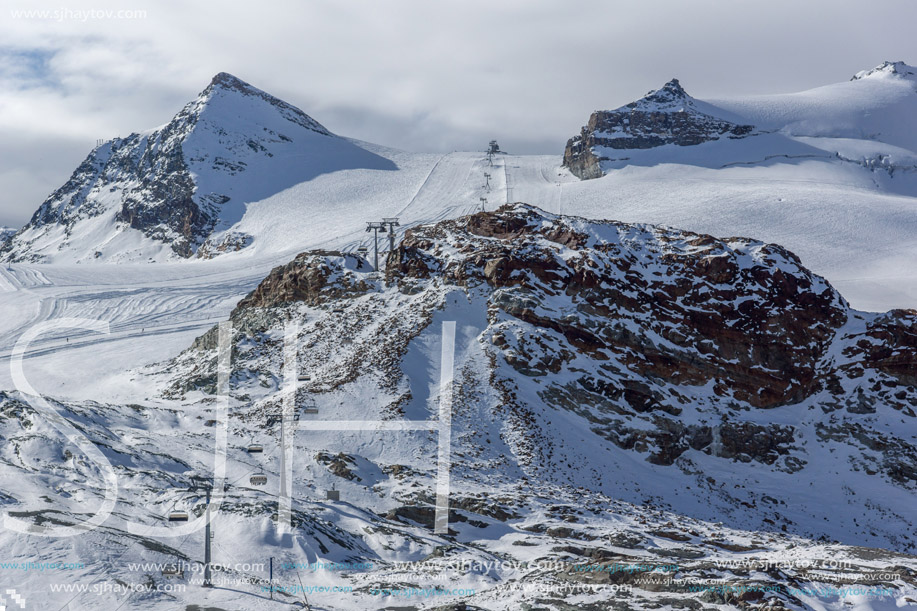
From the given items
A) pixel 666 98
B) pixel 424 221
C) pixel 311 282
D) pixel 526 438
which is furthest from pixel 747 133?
pixel 526 438

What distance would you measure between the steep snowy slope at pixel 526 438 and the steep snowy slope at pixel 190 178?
6466cm

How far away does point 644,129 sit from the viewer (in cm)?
14888

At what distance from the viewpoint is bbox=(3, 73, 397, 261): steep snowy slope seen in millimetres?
127938

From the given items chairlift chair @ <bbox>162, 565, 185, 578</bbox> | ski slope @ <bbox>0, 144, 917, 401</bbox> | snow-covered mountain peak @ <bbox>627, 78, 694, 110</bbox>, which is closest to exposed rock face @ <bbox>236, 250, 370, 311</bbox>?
ski slope @ <bbox>0, 144, 917, 401</bbox>

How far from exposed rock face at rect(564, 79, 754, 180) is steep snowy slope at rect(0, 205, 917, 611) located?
265 ft

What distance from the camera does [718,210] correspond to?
102625mm

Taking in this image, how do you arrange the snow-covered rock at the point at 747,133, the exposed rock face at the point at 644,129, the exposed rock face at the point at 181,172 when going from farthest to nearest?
the exposed rock face at the point at 644,129, the snow-covered rock at the point at 747,133, the exposed rock face at the point at 181,172

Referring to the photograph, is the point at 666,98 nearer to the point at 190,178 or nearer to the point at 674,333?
the point at 190,178

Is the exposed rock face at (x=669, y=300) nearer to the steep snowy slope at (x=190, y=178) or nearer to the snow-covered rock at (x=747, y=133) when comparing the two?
the steep snowy slope at (x=190, y=178)

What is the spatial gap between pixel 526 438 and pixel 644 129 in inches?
4504

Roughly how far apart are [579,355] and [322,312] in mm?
18141

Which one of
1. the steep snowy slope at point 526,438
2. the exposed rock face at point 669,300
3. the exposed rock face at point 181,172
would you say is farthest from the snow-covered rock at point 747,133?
the steep snowy slope at point 526,438

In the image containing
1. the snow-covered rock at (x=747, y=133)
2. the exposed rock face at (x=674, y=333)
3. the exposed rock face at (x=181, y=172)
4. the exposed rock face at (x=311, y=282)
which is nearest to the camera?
the exposed rock face at (x=674, y=333)

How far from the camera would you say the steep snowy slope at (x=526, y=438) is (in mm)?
28594
